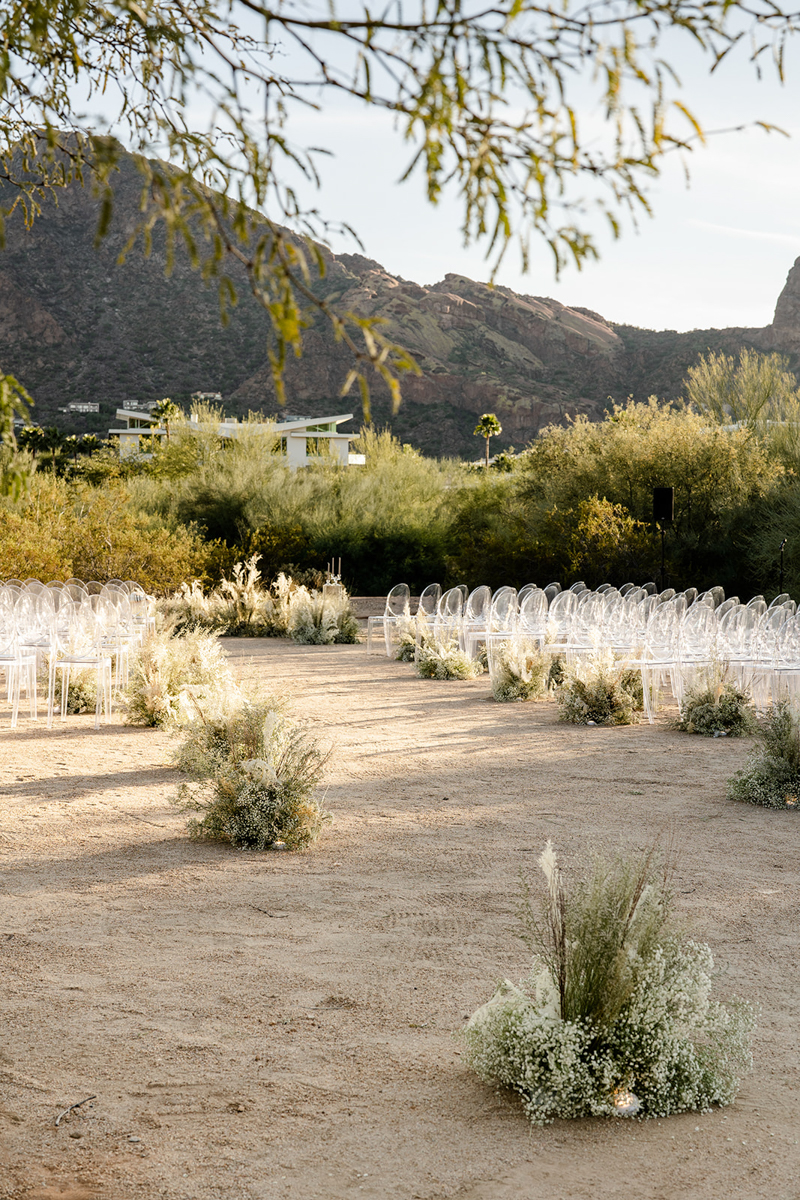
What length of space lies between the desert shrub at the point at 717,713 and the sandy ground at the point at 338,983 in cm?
172

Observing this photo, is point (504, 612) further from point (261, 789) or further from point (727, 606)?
point (261, 789)

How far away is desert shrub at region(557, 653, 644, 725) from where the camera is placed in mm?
8977

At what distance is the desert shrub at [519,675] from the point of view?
401 inches

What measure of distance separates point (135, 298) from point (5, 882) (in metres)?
53.3

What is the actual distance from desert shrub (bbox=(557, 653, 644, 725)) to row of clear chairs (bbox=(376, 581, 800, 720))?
6.9 inches

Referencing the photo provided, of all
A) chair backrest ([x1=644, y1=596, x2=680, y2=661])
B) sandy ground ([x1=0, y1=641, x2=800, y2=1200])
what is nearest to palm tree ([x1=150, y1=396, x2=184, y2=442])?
chair backrest ([x1=644, y1=596, x2=680, y2=661])

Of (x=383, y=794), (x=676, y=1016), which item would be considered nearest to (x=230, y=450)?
(x=383, y=794)

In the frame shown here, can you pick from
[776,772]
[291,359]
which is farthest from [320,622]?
[291,359]

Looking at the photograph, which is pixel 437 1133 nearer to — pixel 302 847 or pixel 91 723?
pixel 302 847

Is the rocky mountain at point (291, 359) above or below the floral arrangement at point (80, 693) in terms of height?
above

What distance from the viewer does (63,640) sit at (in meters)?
9.16

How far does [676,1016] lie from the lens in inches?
107

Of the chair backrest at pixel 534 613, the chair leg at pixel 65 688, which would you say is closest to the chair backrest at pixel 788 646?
the chair backrest at pixel 534 613

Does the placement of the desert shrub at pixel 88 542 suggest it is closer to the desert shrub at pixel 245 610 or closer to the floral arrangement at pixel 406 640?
the desert shrub at pixel 245 610
